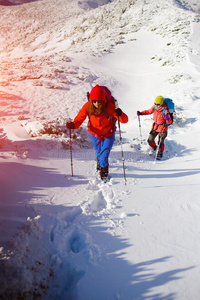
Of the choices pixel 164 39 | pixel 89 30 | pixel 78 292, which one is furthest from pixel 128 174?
pixel 89 30

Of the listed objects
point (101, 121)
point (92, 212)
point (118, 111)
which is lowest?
point (92, 212)

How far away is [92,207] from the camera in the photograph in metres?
3.17

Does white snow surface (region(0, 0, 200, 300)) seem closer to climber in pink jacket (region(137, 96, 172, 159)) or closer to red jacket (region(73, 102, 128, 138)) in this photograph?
climber in pink jacket (region(137, 96, 172, 159))

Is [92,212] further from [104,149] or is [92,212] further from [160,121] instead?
[160,121]

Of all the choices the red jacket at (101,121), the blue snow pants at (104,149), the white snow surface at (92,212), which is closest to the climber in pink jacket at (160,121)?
the white snow surface at (92,212)

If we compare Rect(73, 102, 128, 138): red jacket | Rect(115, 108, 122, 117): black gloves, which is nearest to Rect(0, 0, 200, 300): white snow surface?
Rect(73, 102, 128, 138): red jacket

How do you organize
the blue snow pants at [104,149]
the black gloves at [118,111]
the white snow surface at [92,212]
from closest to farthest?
the white snow surface at [92,212] < the black gloves at [118,111] < the blue snow pants at [104,149]

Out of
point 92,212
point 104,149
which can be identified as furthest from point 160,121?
point 92,212

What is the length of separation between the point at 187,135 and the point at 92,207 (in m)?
5.82

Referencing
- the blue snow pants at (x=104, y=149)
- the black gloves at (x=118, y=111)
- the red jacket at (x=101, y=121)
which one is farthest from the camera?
the blue snow pants at (x=104, y=149)

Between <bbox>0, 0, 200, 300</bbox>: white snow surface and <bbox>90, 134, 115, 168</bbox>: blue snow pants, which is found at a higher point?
<bbox>90, 134, 115, 168</bbox>: blue snow pants

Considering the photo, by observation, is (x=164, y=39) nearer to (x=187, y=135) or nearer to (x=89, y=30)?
(x=89, y=30)

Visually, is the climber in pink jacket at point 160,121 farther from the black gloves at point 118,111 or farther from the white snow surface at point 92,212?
the black gloves at point 118,111

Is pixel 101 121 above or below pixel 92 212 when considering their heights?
above
